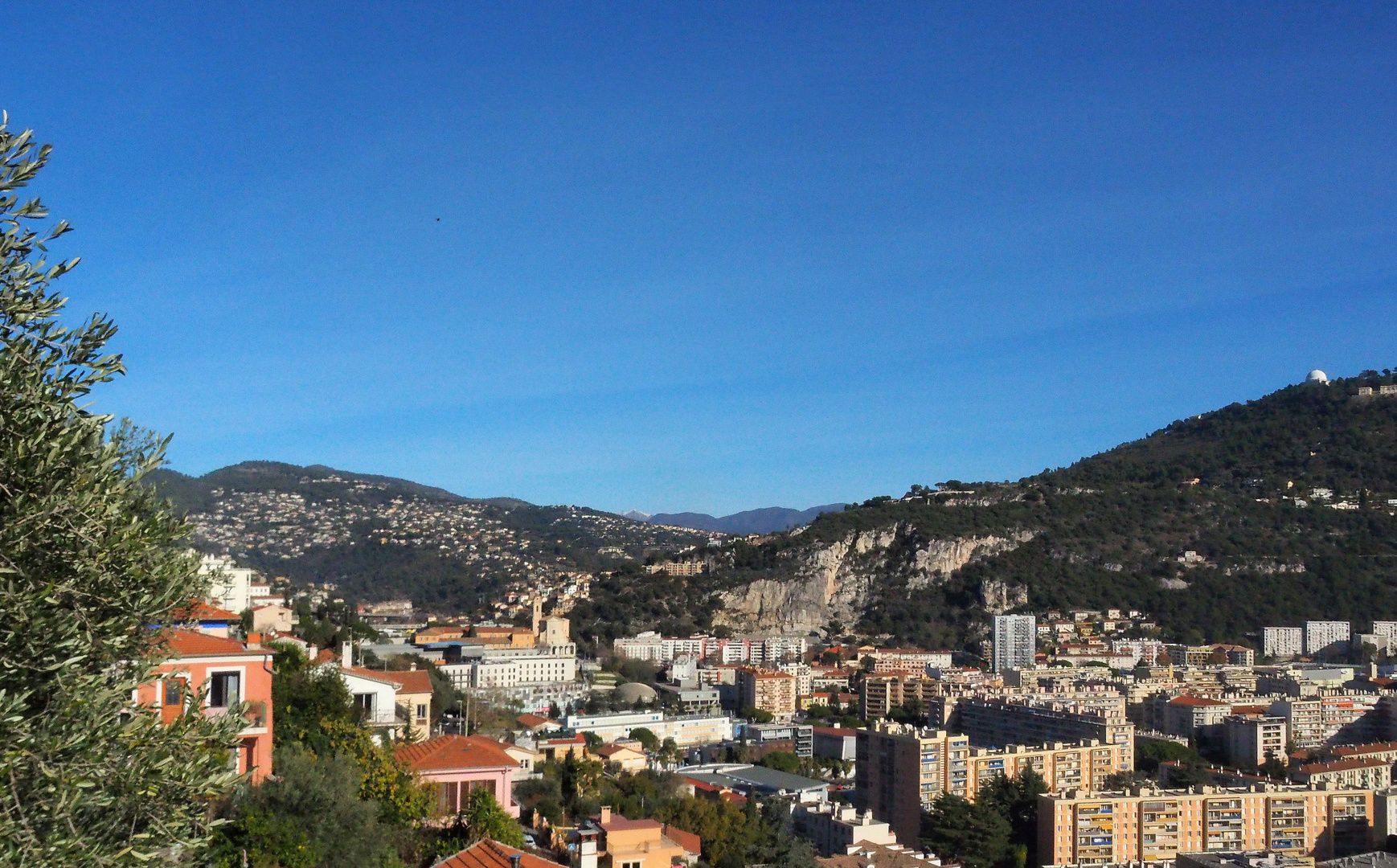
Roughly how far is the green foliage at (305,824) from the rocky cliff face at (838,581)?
240ft

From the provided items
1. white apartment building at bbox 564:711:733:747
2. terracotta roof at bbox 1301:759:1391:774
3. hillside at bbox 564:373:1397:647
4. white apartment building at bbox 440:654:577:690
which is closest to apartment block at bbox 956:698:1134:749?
terracotta roof at bbox 1301:759:1391:774

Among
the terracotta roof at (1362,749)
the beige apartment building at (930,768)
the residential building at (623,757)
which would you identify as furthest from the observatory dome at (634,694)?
the terracotta roof at (1362,749)

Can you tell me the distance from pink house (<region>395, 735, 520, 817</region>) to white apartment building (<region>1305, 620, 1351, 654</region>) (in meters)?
72.2

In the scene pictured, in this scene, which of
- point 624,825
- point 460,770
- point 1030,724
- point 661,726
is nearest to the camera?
point 624,825

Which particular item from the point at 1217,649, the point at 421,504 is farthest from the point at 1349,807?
the point at 421,504

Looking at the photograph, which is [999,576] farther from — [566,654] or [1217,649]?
[566,654]

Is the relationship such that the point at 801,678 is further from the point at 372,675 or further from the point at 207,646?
the point at 207,646

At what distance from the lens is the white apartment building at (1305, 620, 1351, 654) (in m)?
72.5

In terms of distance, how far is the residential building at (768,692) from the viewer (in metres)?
54.7

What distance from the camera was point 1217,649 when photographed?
229ft

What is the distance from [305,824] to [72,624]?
4.16 metres

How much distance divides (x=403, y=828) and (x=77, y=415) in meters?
6.31

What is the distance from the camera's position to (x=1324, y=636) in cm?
7288

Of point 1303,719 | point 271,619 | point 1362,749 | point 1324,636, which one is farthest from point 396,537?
point 271,619
